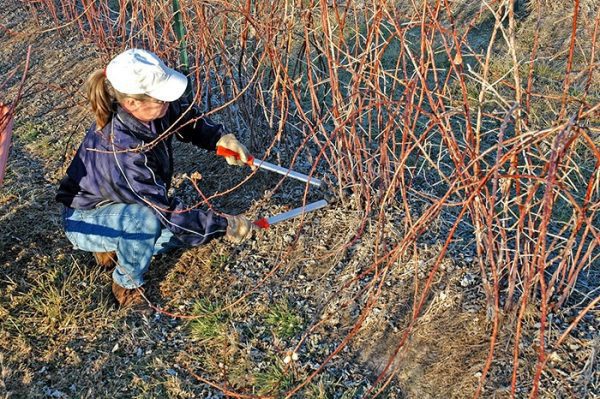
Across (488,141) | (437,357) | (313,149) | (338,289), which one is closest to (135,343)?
(338,289)

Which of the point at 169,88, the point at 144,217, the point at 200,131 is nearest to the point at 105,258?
the point at 144,217

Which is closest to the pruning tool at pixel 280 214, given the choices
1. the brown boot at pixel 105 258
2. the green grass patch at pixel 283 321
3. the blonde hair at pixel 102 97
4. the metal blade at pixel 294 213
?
the metal blade at pixel 294 213

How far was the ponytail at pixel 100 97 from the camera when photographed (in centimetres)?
251

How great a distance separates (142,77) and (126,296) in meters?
0.88

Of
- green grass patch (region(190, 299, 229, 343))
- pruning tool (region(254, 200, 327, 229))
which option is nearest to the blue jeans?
green grass patch (region(190, 299, 229, 343))

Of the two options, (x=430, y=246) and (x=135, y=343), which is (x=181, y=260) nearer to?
(x=135, y=343)

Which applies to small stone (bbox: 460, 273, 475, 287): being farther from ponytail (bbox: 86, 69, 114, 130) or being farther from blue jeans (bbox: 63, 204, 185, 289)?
ponytail (bbox: 86, 69, 114, 130)

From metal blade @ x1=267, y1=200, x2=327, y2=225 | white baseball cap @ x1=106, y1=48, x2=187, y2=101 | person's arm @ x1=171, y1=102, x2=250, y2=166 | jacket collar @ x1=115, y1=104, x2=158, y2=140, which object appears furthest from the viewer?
person's arm @ x1=171, y1=102, x2=250, y2=166

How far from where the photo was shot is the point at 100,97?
2508mm

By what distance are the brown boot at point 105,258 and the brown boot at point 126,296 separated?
0.15 meters

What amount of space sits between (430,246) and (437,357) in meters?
0.54

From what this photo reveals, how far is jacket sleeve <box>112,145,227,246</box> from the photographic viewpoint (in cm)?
249

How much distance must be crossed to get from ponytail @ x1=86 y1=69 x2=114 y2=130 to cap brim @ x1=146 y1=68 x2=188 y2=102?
7.1 inches

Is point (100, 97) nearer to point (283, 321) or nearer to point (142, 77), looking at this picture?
point (142, 77)
